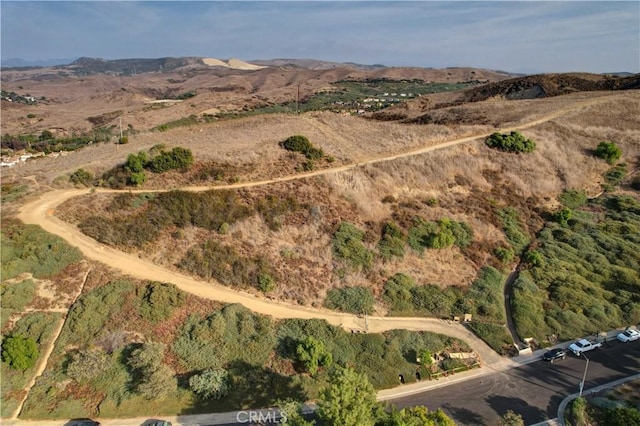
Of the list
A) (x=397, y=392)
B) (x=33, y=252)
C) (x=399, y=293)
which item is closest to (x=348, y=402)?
(x=397, y=392)

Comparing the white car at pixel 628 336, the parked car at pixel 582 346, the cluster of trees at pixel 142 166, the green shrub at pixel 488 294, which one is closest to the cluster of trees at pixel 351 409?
the green shrub at pixel 488 294

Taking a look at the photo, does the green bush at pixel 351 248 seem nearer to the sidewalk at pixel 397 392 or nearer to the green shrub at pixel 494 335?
the green shrub at pixel 494 335

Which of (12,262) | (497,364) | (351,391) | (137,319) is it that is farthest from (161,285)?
(497,364)

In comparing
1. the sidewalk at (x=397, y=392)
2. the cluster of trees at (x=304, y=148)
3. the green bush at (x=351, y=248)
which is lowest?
the sidewalk at (x=397, y=392)

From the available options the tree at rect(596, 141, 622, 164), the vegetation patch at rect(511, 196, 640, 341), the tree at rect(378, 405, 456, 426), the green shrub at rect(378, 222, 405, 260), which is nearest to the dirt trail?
the vegetation patch at rect(511, 196, 640, 341)

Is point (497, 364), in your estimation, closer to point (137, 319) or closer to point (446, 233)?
point (446, 233)

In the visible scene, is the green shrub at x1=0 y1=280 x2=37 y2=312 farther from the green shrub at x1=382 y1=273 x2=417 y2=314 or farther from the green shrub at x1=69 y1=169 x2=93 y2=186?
the green shrub at x1=382 y1=273 x2=417 y2=314
